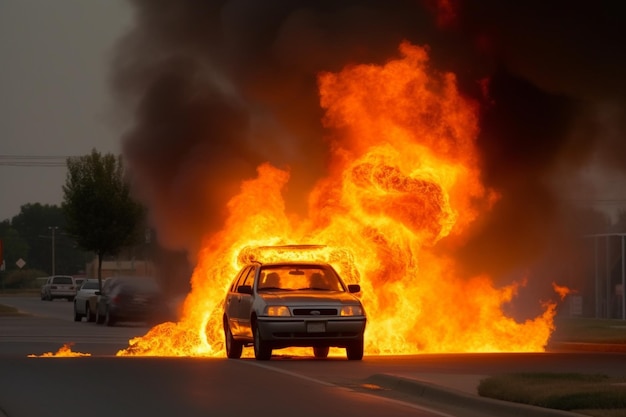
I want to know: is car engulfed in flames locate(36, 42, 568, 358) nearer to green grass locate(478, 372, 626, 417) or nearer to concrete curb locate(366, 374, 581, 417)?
concrete curb locate(366, 374, 581, 417)

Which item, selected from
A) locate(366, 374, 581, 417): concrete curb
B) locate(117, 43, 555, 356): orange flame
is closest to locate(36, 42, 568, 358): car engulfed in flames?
locate(117, 43, 555, 356): orange flame

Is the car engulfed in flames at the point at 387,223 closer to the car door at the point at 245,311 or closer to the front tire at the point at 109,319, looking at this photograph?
the car door at the point at 245,311

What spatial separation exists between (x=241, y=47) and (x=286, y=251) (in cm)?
737

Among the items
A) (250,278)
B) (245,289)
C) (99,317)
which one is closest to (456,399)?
(245,289)

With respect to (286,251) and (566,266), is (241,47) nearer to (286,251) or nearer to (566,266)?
(286,251)

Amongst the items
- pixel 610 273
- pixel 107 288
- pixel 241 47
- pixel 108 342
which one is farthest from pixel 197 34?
pixel 610 273

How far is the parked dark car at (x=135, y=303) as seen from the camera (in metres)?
45.6

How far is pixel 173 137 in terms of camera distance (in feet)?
115

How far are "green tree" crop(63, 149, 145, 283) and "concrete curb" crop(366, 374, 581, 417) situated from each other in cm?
4799

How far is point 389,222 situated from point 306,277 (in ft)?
9.54

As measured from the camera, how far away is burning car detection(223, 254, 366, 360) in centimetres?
2386

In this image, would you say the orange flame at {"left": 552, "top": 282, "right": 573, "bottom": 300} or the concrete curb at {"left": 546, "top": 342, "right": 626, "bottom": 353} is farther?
the orange flame at {"left": 552, "top": 282, "right": 573, "bottom": 300}

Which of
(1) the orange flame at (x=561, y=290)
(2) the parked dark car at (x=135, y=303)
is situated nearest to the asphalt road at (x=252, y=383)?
(1) the orange flame at (x=561, y=290)

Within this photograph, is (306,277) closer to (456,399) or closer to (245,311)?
(245,311)
